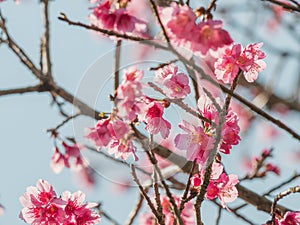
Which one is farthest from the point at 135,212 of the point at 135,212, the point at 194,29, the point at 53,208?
the point at 194,29

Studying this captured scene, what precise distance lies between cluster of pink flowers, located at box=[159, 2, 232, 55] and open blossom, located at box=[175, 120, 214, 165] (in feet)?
0.84

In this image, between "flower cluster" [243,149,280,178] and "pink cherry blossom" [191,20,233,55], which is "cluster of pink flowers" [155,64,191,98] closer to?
"pink cherry blossom" [191,20,233,55]

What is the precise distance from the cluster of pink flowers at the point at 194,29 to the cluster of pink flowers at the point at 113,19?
1.36 ft

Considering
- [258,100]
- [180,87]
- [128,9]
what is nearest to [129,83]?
[180,87]

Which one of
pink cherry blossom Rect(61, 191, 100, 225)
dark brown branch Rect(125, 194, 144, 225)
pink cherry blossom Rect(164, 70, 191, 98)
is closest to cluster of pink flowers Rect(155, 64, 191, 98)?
pink cherry blossom Rect(164, 70, 191, 98)

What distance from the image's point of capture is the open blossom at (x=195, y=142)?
1914 mm

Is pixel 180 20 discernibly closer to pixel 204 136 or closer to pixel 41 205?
pixel 204 136

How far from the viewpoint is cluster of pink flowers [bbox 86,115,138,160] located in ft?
6.45

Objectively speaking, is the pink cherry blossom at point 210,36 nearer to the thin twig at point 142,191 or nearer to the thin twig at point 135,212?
the thin twig at point 142,191

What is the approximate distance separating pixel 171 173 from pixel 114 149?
87cm

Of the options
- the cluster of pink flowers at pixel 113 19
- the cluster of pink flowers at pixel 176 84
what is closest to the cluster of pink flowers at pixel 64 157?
the cluster of pink flowers at pixel 113 19

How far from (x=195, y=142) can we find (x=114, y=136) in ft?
0.94

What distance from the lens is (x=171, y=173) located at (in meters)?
2.91

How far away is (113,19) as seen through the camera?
2309 mm
